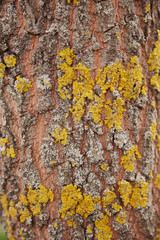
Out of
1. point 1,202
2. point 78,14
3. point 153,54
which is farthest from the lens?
point 1,202

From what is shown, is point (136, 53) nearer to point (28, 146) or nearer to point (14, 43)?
point (14, 43)

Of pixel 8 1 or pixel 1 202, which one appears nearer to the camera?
pixel 8 1

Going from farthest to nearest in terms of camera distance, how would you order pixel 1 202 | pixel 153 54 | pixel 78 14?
pixel 1 202, pixel 153 54, pixel 78 14

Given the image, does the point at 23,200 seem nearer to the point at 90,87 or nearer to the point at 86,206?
the point at 86,206

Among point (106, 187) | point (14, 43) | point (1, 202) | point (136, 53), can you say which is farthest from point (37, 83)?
point (1, 202)

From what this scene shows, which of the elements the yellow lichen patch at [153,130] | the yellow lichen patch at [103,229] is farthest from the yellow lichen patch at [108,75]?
the yellow lichen patch at [103,229]

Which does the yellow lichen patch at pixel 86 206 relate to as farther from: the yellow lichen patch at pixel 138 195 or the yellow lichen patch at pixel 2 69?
the yellow lichen patch at pixel 2 69
